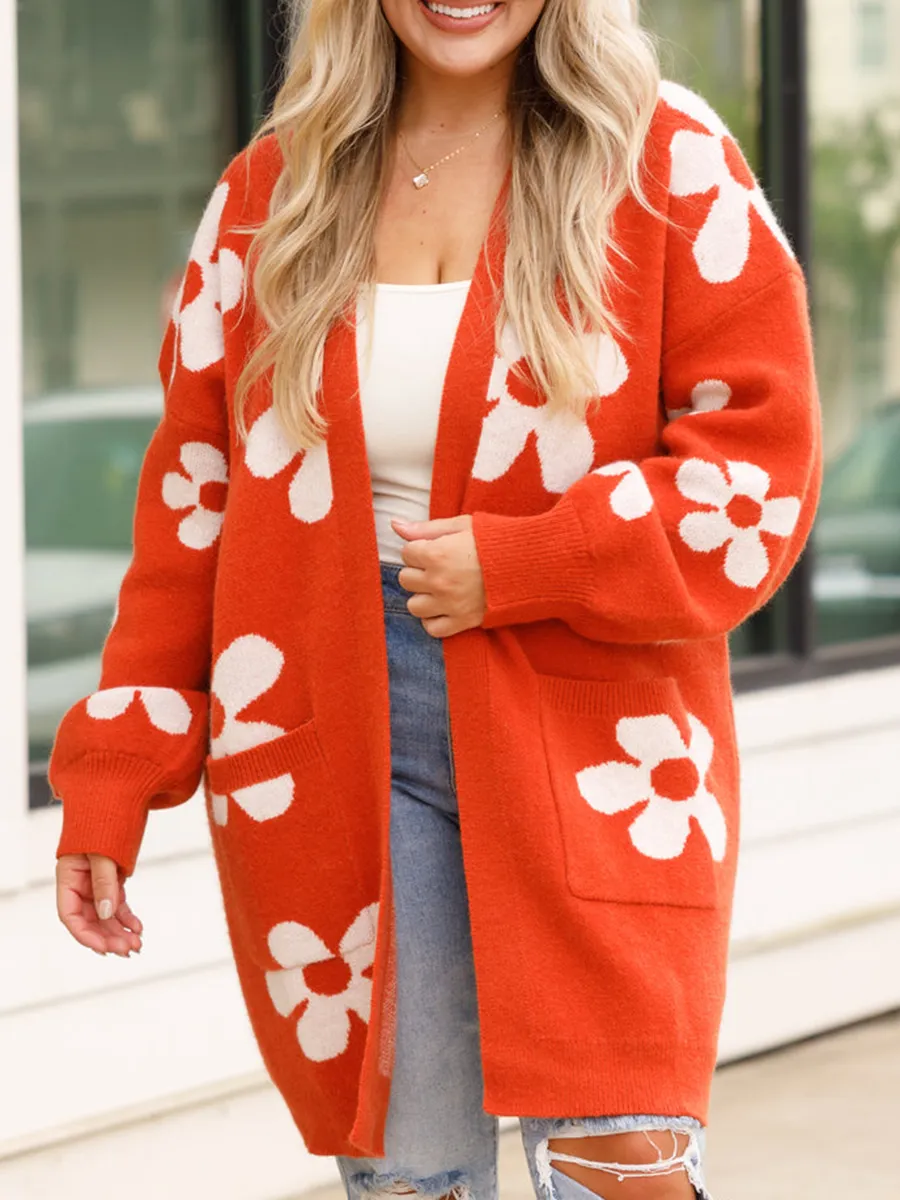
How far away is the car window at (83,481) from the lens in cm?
398

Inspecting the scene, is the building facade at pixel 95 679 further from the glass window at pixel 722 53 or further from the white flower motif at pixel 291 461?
the white flower motif at pixel 291 461

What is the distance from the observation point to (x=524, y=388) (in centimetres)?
218

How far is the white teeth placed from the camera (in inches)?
88.0

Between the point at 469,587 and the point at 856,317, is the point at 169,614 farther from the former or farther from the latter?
the point at 856,317

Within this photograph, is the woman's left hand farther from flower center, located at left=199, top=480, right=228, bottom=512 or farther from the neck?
the neck

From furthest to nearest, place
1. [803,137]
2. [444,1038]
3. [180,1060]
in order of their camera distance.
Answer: [803,137] → [180,1060] → [444,1038]

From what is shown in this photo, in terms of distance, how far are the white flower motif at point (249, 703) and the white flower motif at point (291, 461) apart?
0.16 metres

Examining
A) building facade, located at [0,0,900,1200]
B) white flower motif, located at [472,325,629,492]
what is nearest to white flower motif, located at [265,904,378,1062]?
white flower motif, located at [472,325,629,492]

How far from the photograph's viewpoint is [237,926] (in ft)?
7.88

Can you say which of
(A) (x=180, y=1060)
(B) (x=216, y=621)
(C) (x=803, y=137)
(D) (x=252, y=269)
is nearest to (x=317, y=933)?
(B) (x=216, y=621)

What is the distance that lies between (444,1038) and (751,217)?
0.94 meters

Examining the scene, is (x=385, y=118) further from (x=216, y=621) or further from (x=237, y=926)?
(x=237, y=926)

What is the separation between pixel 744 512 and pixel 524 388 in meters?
0.27

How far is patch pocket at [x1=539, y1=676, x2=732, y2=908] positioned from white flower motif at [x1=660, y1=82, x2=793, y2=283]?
448mm
